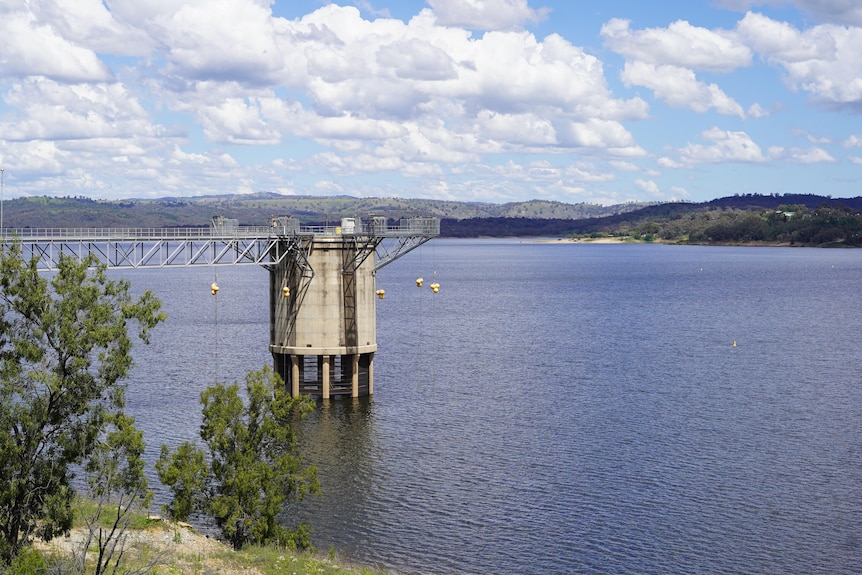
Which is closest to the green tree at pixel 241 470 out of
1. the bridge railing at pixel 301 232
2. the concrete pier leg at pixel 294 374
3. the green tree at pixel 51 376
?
the green tree at pixel 51 376

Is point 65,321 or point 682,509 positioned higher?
point 65,321

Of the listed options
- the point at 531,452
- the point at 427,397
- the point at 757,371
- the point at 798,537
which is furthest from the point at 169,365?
the point at 798,537

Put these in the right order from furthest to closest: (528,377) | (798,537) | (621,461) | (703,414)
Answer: (528,377)
(703,414)
(621,461)
(798,537)

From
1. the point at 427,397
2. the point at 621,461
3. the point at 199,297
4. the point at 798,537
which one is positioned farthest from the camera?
the point at 199,297

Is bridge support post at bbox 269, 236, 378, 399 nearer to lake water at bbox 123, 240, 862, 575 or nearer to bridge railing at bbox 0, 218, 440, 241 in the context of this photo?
bridge railing at bbox 0, 218, 440, 241

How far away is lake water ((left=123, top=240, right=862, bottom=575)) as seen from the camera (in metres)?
44.3

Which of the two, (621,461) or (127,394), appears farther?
(127,394)

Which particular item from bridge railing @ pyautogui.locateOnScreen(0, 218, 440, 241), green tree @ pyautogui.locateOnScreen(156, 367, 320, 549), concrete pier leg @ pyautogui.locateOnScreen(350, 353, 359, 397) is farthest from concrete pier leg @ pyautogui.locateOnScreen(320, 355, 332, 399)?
green tree @ pyautogui.locateOnScreen(156, 367, 320, 549)

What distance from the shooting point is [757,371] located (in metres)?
86.4

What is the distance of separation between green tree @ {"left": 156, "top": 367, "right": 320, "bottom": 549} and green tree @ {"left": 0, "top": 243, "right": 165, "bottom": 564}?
5451mm

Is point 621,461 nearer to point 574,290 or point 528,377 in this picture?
point 528,377

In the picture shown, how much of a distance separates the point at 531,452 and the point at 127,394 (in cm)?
2925

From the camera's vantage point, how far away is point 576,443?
60750 millimetres

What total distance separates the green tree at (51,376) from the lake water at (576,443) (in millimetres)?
14000
